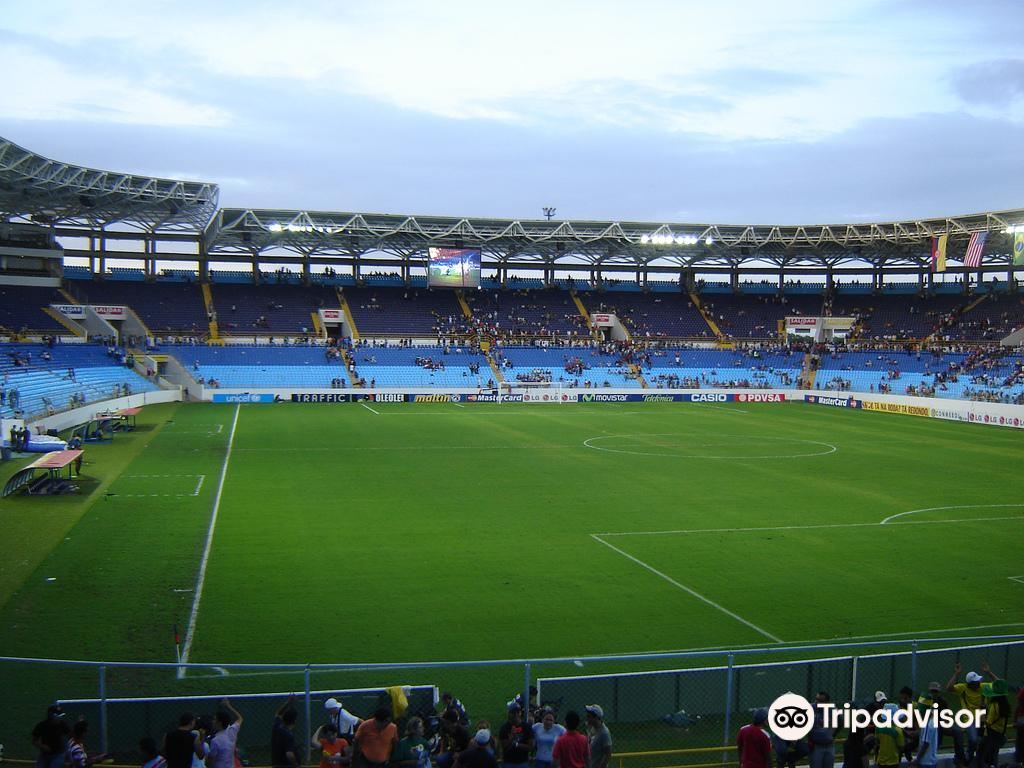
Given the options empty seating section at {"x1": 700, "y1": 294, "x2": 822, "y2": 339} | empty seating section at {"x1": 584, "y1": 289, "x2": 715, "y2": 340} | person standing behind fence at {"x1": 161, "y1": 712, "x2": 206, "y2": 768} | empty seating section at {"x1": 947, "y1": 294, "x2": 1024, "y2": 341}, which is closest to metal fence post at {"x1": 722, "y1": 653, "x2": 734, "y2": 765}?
person standing behind fence at {"x1": 161, "y1": 712, "x2": 206, "y2": 768}

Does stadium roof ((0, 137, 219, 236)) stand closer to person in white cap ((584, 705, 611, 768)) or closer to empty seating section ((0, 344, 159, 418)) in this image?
empty seating section ((0, 344, 159, 418))

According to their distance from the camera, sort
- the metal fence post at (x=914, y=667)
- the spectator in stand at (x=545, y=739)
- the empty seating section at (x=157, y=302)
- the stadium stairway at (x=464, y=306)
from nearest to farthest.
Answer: the spectator in stand at (x=545, y=739) → the metal fence post at (x=914, y=667) → the empty seating section at (x=157, y=302) → the stadium stairway at (x=464, y=306)

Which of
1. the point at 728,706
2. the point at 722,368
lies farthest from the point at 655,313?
the point at 728,706

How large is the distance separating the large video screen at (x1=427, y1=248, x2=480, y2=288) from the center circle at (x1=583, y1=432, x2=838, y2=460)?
118 ft

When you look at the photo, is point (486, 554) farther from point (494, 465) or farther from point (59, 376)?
point (59, 376)

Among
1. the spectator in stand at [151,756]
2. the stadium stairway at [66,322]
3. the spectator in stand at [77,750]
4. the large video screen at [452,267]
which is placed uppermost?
the large video screen at [452,267]

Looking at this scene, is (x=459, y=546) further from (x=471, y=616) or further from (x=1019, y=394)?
(x=1019, y=394)

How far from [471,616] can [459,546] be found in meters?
4.89

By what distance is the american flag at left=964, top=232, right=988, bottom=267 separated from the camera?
59.7 meters

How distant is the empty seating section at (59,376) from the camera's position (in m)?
40.3

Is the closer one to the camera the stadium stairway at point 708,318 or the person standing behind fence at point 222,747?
the person standing behind fence at point 222,747

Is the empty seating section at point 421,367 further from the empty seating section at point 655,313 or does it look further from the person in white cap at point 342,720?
the person in white cap at point 342,720

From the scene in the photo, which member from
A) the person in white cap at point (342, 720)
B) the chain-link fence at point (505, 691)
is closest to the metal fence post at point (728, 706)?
Answer: the chain-link fence at point (505, 691)

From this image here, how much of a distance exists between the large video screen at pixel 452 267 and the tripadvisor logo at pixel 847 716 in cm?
6758
